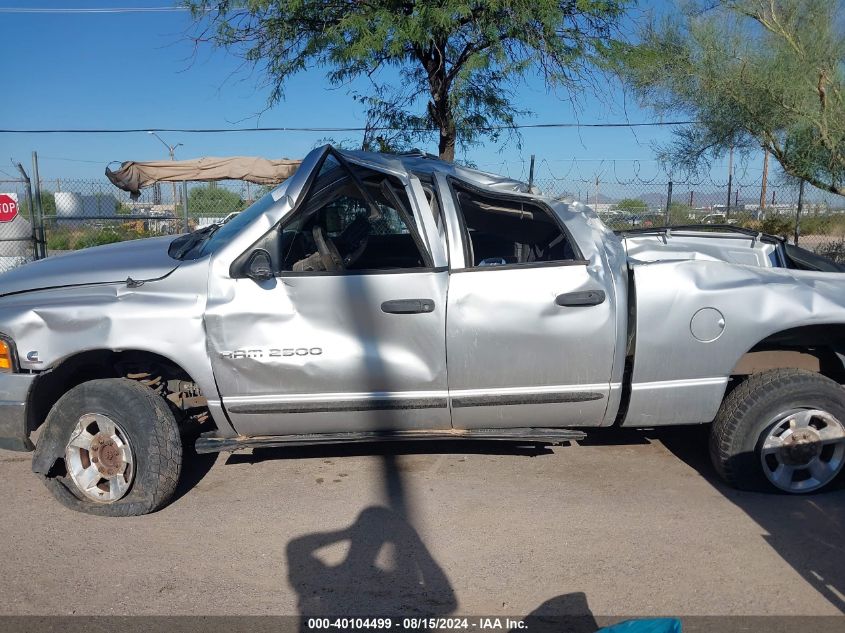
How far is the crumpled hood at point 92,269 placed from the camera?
169 inches

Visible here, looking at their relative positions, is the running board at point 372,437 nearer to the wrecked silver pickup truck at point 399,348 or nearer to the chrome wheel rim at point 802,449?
the wrecked silver pickup truck at point 399,348

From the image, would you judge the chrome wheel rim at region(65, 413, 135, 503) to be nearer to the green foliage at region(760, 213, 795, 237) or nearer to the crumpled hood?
the crumpled hood

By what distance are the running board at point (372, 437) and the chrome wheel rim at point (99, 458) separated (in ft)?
1.39

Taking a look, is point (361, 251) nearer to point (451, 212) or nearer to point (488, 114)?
point (451, 212)

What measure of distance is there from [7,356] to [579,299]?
323 centimetres

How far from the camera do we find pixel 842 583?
11.3 ft

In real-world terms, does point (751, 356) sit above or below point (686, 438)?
above

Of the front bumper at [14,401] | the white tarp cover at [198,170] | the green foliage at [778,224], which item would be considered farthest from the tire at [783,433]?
the green foliage at [778,224]

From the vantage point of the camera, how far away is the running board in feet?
13.9

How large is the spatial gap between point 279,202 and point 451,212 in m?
1.01

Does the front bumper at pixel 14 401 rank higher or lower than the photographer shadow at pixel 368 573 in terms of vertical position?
higher

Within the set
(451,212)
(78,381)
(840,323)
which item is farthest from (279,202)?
(840,323)

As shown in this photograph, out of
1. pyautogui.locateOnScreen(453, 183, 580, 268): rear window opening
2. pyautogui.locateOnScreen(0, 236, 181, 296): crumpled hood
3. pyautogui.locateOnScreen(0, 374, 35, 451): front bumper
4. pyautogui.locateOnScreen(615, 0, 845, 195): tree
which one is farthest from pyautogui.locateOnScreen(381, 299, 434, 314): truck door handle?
pyautogui.locateOnScreen(615, 0, 845, 195): tree

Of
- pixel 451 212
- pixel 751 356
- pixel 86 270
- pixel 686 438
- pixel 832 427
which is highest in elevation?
pixel 451 212
